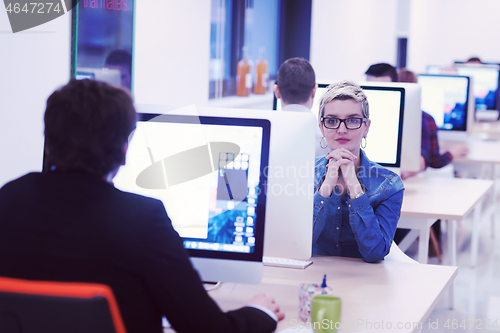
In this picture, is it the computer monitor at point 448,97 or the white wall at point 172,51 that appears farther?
the computer monitor at point 448,97

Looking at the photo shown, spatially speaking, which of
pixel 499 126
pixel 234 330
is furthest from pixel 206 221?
pixel 499 126

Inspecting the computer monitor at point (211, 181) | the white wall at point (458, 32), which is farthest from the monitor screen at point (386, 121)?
the white wall at point (458, 32)

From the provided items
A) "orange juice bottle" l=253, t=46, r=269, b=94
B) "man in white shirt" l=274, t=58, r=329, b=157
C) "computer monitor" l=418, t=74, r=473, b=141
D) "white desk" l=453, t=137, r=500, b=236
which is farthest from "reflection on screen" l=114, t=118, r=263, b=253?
"orange juice bottle" l=253, t=46, r=269, b=94

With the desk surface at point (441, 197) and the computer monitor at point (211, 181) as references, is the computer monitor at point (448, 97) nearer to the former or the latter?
the desk surface at point (441, 197)

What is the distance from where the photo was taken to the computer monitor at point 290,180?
4.83 feet

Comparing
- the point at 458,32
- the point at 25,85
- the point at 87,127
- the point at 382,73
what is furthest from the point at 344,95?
the point at 458,32

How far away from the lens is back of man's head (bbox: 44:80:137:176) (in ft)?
3.25

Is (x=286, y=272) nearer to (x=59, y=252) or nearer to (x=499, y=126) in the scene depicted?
(x=59, y=252)

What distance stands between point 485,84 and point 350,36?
1.52 m

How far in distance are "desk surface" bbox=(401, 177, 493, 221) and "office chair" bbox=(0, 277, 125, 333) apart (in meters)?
1.91

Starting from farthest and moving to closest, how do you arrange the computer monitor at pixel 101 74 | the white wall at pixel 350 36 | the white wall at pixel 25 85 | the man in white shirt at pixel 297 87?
1. the white wall at pixel 350 36
2. the man in white shirt at pixel 297 87
3. the computer monitor at pixel 101 74
4. the white wall at pixel 25 85

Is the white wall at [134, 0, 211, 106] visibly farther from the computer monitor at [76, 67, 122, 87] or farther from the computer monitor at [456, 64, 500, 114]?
the computer monitor at [456, 64, 500, 114]

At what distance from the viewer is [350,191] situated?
65.8 inches

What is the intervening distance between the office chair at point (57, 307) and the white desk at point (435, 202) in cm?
192
